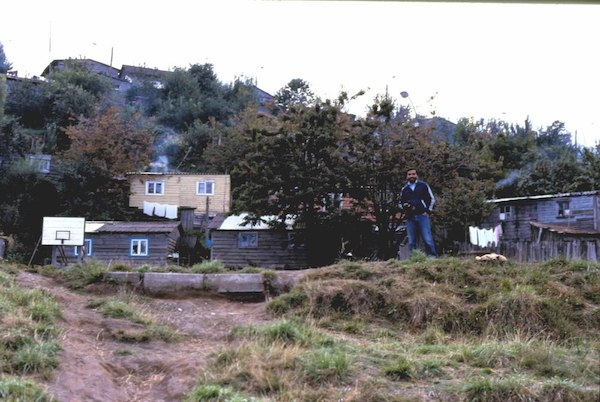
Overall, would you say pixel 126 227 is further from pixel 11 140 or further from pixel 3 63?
pixel 3 63

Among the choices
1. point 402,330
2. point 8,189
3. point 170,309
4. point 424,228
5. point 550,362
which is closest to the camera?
point 550,362

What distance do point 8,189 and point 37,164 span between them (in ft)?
8.13

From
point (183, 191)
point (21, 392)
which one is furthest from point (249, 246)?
point (21, 392)

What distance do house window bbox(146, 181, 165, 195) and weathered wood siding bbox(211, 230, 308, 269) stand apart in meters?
12.2

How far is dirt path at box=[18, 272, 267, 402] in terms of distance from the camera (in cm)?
582

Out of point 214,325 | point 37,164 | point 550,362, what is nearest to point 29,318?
point 214,325

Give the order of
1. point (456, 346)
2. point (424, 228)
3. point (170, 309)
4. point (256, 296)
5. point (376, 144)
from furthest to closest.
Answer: point (376, 144) → point (424, 228) → point (256, 296) → point (170, 309) → point (456, 346)

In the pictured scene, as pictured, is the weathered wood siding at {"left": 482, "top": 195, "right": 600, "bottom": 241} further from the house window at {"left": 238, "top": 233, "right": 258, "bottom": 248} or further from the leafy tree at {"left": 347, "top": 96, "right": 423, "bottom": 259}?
the house window at {"left": 238, "top": 233, "right": 258, "bottom": 248}

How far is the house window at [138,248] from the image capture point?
32.2m

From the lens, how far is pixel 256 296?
1016 cm

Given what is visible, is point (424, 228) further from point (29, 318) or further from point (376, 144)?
point (376, 144)

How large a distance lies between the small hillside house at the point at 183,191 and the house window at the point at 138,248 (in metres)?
9.52

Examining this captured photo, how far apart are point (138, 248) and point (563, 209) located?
2384 centimetres

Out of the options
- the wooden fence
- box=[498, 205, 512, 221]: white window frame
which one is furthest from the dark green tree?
the wooden fence
